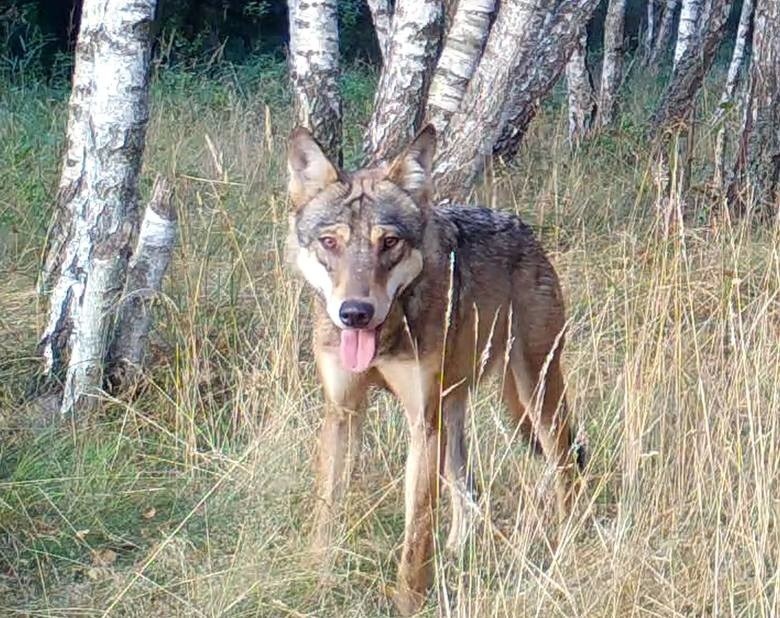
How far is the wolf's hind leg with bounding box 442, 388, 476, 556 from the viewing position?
4.57m

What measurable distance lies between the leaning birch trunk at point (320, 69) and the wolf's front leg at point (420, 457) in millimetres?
3953

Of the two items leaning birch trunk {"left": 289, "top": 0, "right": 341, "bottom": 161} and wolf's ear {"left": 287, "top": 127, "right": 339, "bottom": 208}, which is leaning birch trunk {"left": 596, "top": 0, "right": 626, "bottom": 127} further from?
wolf's ear {"left": 287, "top": 127, "right": 339, "bottom": 208}

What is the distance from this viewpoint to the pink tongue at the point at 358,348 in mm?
4238

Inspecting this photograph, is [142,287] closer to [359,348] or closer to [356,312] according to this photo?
[359,348]

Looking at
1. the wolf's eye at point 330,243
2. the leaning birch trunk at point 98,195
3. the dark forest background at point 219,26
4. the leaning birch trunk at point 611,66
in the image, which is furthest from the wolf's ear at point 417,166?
the dark forest background at point 219,26

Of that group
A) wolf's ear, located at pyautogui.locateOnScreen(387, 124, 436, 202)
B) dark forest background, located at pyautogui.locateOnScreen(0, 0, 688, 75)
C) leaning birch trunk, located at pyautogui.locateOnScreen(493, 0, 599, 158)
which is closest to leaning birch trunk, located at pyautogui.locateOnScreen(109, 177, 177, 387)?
wolf's ear, located at pyautogui.locateOnScreen(387, 124, 436, 202)

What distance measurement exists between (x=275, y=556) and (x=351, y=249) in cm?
99

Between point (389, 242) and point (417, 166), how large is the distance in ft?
1.12

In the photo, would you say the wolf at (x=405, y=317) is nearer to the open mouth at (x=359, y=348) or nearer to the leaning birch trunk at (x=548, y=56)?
the open mouth at (x=359, y=348)

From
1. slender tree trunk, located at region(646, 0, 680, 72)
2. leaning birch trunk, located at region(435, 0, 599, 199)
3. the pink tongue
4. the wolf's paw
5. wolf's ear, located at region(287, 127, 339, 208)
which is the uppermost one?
slender tree trunk, located at region(646, 0, 680, 72)

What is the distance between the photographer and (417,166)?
176 inches

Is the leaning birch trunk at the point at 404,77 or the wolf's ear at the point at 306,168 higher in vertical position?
the leaning birch trunk at the point at 404,77

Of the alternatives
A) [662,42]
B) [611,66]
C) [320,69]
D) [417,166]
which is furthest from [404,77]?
[662,42]

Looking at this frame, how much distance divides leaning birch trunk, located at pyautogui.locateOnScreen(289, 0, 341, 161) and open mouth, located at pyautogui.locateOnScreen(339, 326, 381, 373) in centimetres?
406
